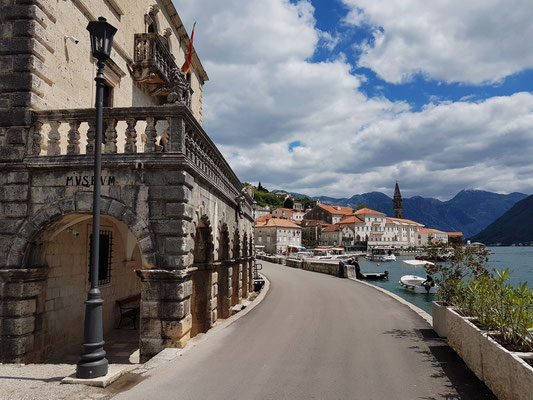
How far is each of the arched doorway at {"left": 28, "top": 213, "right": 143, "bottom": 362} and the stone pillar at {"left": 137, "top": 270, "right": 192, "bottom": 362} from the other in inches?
81.6

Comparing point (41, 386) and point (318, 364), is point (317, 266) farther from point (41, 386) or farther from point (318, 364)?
point (41, 386)

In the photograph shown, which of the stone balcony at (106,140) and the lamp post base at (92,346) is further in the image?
the stone balcony at (106,140)

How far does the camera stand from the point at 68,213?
8484mm

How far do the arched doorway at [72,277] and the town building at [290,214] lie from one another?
128132 mm

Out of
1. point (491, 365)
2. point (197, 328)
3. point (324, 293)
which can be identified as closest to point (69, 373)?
point (197, 328)

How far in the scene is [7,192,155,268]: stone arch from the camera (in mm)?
8375

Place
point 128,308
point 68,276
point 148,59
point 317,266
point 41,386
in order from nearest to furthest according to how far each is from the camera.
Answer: point 41,386, point 68,276, point 128,308, point 148,59, point 317,266

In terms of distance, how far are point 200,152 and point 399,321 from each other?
842cm

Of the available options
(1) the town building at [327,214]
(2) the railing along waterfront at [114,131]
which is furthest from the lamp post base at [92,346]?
(1) the town building at [327,214]

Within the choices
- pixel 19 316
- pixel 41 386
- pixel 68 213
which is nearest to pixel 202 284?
pixel 68 213

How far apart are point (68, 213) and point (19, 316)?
242cm

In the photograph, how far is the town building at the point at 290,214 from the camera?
14538 centimetres

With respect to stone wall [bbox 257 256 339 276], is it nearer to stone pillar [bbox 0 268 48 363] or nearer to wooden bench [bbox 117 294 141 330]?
wooden bench [bbox 117 294 141 330]

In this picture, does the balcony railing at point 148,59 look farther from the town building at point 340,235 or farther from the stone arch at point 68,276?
the town building at point 340,235
